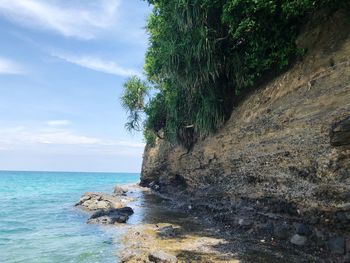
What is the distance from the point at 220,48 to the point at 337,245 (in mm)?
9568

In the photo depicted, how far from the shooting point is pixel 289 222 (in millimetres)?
12047

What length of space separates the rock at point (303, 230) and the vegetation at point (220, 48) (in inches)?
238

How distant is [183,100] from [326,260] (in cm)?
1207

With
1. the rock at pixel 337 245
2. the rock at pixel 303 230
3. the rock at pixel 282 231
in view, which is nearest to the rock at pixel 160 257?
the rock at pixel 282 231

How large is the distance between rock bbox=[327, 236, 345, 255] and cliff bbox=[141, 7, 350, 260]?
0.19m

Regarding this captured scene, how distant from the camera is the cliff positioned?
10273 mm

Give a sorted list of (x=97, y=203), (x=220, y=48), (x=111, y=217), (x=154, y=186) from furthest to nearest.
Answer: (x=154, y=186) < (x=97, y=203) < (x=111, y=217) < (x=220, y=48)

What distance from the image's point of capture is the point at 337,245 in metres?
9.83

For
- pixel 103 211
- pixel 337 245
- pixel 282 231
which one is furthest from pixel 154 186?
pixel 337 245

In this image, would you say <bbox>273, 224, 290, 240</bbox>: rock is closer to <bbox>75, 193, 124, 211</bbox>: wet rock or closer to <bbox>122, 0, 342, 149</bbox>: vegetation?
<bbox>122, 0, 342, 149</bbox>: vegetation

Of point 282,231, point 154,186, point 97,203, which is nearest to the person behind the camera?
point 282,231

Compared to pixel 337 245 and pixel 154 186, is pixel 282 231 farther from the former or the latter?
pixel 154 186

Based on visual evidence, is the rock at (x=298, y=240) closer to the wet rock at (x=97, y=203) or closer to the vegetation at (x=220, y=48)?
the vegetation at (x=220, y=48)

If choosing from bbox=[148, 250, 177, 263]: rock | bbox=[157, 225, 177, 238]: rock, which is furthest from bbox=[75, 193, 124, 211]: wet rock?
bbox=[148, 250, 177, 263]: rock
